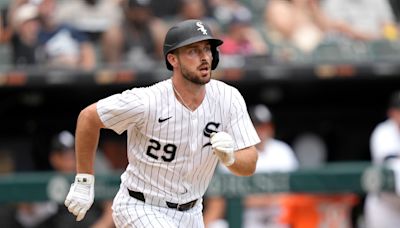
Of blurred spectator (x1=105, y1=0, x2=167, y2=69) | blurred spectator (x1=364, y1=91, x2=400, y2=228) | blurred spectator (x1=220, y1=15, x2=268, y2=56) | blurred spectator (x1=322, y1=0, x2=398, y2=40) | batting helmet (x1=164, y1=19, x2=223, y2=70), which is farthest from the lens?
blurred spectator (x1=322, y1=0, x2=398, y2=40)

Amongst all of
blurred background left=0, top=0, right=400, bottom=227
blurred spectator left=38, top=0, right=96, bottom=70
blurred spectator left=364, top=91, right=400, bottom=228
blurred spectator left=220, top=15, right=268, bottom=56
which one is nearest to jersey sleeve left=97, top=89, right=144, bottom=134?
blurred spectator left=364, top=91, right=400, bottom=228

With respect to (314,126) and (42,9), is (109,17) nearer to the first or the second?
(42,9)

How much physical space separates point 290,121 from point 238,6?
121cm

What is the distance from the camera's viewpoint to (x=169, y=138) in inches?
215

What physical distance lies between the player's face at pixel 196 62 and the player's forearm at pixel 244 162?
1.40ft

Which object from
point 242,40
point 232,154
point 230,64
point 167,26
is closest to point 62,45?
point 167,26

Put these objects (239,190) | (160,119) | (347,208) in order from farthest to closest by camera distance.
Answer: (347,208) < (239,190) < (160,119)

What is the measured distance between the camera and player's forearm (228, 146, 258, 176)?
5.43m

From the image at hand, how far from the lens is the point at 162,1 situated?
10.2 metres

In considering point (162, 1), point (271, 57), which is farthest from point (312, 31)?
point (162, 1)

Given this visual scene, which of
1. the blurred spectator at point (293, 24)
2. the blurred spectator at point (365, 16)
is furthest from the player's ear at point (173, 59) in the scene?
the blurred spectator at point (365, 16)

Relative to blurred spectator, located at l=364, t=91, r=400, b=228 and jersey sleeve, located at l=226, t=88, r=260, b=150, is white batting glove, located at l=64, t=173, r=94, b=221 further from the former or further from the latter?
blurred spectator, located at l=364, t=91, r=400, b=228

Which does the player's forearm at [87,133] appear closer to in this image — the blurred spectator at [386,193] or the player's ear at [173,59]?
the player's ear at [173,59]

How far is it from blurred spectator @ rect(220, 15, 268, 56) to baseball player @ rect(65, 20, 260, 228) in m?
4.09
